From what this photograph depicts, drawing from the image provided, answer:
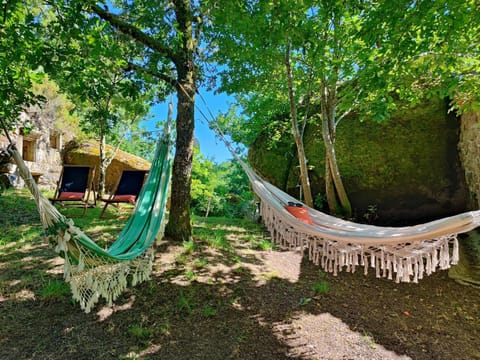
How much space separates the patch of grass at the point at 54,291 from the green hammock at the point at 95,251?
28cm

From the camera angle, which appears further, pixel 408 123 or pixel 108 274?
pixel 408 123

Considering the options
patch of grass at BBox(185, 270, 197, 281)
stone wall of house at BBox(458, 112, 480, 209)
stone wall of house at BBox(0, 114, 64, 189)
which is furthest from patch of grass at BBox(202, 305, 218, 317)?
stone wall of house at BBox(0, 114, 64, 189)

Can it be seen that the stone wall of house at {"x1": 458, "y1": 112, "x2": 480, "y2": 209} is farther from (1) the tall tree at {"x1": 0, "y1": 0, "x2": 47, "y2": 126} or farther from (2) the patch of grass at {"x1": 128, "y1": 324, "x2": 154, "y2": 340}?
(1) the tall tree at {"x1": 0, "y1": 0, "x2": 47, "y2": 126}

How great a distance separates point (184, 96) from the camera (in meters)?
2.64

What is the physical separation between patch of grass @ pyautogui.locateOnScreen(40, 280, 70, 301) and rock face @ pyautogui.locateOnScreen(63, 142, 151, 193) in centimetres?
472

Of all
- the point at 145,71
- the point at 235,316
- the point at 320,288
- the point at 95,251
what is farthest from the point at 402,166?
the point at 95,251

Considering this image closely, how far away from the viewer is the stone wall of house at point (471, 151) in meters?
3.13

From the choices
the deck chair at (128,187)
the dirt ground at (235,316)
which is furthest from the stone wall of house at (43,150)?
the dirt ground at (235,316)

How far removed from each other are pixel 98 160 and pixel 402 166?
22.3 ft

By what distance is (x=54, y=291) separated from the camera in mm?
1842

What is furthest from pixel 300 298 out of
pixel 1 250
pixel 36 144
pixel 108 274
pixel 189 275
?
pixel 36 144

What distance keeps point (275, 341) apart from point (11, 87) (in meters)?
2.81

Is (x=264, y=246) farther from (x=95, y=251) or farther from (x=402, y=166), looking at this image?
(x=402, y=166)

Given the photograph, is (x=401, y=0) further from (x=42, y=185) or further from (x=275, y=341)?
(x=42, y=185)
